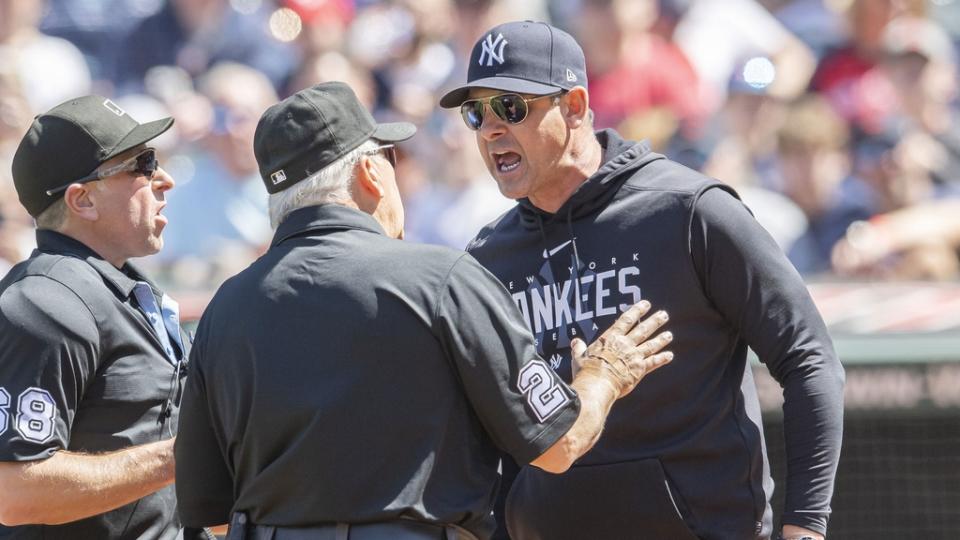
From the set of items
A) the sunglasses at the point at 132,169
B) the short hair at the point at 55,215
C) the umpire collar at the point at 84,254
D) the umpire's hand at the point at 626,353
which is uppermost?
the sunglasses at the point at 132,169

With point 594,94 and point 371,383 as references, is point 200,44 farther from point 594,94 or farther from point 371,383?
point 371,383

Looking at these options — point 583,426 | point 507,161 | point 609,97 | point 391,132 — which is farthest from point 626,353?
point 609,97

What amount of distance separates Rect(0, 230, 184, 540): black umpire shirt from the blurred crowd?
310cm

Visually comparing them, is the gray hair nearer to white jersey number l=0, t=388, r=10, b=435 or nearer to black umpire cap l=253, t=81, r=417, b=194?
black umpire cap l=253, t=81, r=417, b=194

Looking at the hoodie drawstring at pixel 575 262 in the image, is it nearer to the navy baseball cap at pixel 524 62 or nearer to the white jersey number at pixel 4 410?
the navy baseball cap at pixel 524 62

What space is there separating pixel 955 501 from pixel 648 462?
2.94 m

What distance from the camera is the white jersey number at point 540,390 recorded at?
98.4 inches

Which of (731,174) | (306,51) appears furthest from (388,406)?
(306,51)

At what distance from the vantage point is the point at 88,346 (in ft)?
9.32

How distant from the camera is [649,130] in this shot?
670cm

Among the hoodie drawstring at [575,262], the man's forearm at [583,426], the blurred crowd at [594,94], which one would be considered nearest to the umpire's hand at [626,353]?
the man's forearm at [583,426]

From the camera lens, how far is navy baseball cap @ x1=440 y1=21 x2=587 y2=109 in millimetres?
3217

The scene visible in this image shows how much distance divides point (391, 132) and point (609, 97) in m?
4.23

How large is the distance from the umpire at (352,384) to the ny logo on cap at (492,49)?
70 cm
